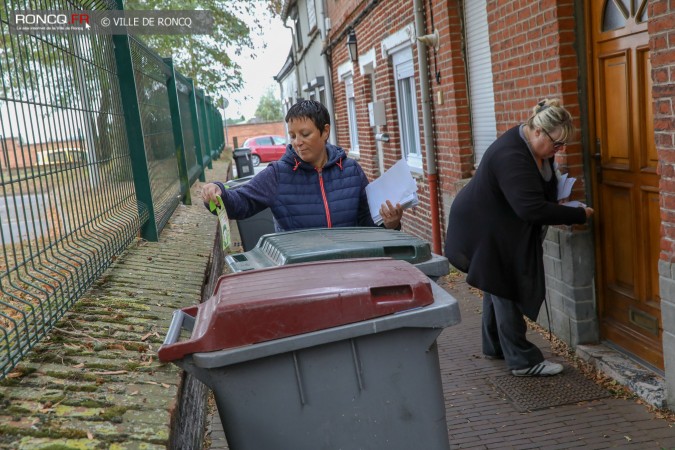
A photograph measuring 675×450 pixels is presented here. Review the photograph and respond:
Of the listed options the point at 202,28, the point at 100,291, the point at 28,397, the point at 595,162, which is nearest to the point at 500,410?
the point at 595,162

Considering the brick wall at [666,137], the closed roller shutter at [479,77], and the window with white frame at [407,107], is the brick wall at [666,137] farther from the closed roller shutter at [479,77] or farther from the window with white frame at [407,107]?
the window with white frame at [407,107]

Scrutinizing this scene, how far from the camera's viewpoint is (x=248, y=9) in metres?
20.8

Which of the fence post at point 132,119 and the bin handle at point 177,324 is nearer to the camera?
the bin handle at point 177,324

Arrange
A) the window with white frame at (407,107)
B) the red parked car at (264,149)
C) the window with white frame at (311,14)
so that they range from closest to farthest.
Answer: the window with white frame at (407,107)
the window with white frame at (311,14)
the red parked car at (264,149)

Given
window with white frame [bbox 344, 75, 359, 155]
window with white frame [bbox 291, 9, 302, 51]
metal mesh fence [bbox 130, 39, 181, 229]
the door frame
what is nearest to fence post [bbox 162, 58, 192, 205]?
metal mesh fence [bbox 130, 39, 181, 229]

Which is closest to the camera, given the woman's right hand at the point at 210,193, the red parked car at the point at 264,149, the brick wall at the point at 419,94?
the woman's right hand at the point at 210,193

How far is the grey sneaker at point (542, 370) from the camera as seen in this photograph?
4.76m

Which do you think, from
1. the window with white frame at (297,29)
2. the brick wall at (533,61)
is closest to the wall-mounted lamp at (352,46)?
the brick wall at (533,61)

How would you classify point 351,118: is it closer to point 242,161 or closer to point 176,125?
point 242,161

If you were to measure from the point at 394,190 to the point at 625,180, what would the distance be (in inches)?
73.1

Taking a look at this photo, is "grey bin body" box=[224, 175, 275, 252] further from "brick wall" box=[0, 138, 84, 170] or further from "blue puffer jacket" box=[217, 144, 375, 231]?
"brick wall" box=[0, 138, 84, 170]

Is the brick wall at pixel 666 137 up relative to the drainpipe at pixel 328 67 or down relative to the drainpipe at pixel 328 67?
down

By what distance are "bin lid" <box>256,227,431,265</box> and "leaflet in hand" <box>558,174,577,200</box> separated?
5.80ft

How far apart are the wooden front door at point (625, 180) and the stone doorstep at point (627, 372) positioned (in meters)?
0.09
